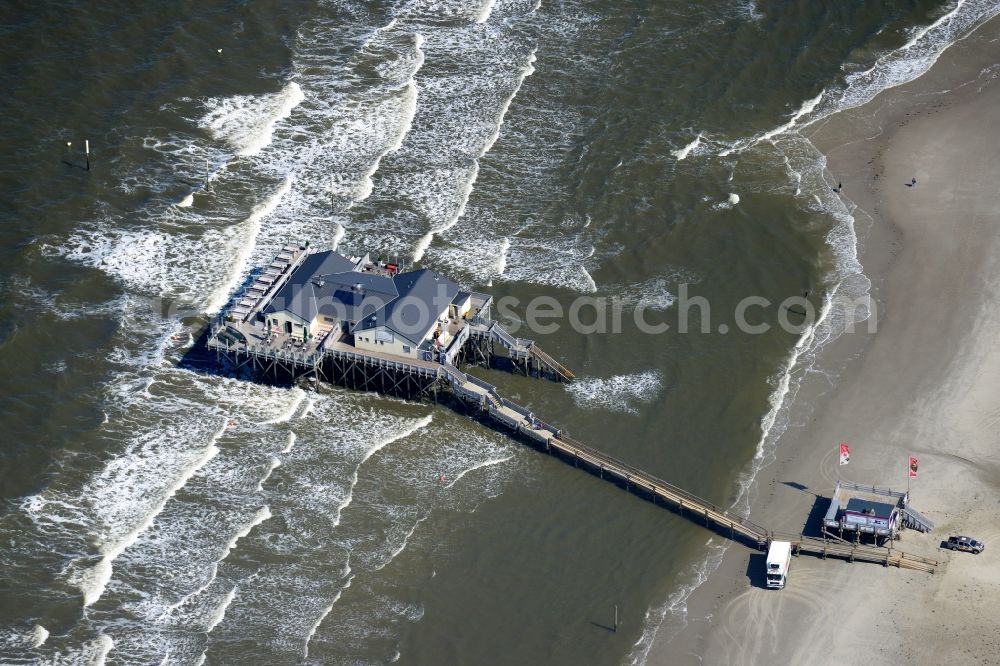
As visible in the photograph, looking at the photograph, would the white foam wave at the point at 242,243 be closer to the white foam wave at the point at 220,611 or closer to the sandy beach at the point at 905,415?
the white foam wave at the point at 220,611

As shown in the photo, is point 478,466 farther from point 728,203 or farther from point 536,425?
point 728,203

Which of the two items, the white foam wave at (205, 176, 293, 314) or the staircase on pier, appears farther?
the white foam wave at (205, 176, 293, 314)

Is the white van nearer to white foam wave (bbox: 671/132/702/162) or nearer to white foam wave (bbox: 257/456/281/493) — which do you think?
white foam wave (bbox: 257/456/281/493)

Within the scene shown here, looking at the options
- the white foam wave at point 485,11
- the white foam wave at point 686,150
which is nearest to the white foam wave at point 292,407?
the white foam wave at point 686,150

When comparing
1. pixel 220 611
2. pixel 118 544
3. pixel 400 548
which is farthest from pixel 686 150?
pixel 220 611

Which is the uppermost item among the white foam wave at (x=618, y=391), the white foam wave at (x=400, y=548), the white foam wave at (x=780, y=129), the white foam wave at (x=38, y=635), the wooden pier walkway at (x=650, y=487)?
the white foam wave at (x=780, y=129)

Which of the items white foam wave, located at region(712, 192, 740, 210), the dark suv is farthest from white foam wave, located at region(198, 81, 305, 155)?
the dark suv
